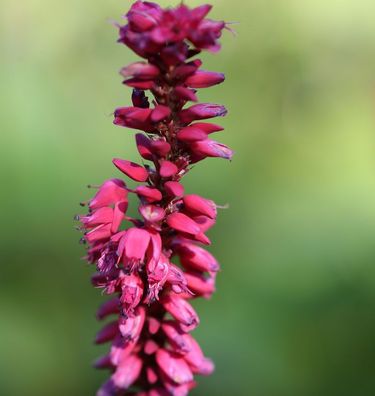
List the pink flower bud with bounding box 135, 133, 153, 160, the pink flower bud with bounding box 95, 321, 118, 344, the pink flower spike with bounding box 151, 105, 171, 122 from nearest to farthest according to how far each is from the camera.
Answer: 1. the pink flower spike with bounding box 151, 105, 171, 122
2. the pink flower bud with bounding box 135, 133, 153, 160
3. the pink flower bud with bounding box 95, 321, 118, 344

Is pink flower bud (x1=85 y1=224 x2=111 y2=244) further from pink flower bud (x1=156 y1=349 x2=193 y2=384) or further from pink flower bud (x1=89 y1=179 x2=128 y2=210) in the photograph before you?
pink flower bud (x1=156 y1=349 x2=193 y2=384)

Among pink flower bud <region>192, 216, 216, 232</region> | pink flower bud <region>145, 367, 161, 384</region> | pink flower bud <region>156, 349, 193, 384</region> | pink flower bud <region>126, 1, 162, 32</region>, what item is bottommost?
pink flower bud <region>145, 367, 161, 384</region>

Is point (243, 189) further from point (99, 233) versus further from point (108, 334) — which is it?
point (99, 233)

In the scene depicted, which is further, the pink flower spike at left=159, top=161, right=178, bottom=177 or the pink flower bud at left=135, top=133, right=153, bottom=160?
the pink flower bud at left=135, top=133, right=153, bottom=160

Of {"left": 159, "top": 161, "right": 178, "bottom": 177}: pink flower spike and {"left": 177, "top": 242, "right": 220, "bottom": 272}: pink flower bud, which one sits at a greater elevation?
{"left": 159, "top": 161, "right": 178, "bottom": 177}: pink flower spike

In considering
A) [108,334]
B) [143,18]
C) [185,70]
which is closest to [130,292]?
[108,334]

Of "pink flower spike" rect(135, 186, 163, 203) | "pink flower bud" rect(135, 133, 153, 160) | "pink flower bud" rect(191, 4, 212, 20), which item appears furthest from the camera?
"pink flower bud" rect(135, 133, 153, 160)

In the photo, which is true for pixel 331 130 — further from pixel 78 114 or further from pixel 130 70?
pixel 130 70

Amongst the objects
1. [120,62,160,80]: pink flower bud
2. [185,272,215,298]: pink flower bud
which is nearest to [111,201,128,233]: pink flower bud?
[185,272,215,298]: pink flower bud
